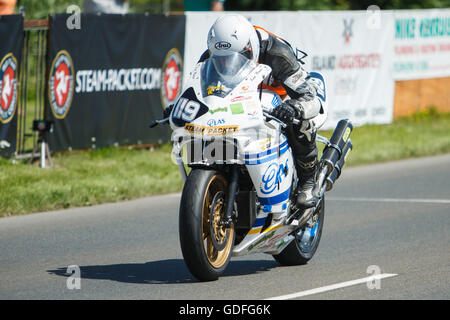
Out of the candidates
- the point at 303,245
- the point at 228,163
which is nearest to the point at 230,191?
the point at 228,163

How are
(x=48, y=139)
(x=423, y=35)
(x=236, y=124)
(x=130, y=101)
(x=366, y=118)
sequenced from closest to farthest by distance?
(x=236, y=124), (x=48, y=139), (x=130, y=101), (x=366, y=118), (x=423, y=35)

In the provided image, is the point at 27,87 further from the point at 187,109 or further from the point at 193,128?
the point at 193,128

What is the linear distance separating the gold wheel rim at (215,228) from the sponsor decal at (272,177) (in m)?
0.27

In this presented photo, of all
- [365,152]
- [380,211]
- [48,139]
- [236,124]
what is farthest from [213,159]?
[365,152]

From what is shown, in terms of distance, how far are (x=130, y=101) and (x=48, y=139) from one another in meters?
1.62

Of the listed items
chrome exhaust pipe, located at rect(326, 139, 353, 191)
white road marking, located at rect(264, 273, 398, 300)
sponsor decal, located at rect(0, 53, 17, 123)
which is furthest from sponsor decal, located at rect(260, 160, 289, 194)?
sponsor decal, located at rect(0, 53, 17, 123)

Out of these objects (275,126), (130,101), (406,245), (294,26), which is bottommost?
(406,245)

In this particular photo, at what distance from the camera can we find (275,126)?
21.4ft

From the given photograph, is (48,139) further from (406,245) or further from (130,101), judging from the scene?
(406,245)

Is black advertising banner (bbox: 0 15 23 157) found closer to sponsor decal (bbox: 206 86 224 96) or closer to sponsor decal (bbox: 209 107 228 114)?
sponsor decal (bbox: 206 86 224 96)

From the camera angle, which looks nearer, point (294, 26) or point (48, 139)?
point (48, 139)

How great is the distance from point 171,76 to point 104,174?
294 cm

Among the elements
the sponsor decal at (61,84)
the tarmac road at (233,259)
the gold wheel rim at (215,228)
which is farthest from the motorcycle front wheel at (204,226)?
the sponsor decal at (61,84)

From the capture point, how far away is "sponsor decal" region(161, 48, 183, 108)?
14102mm
